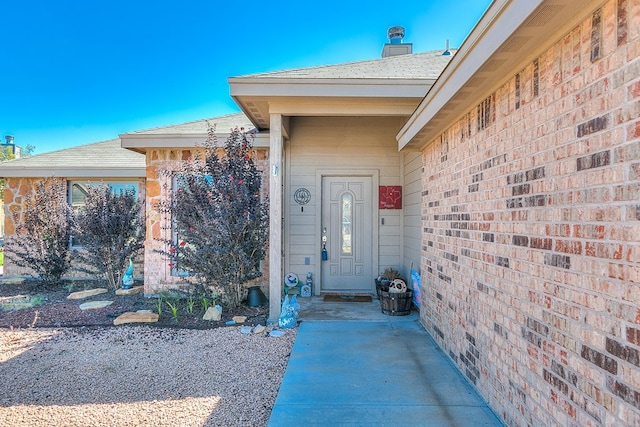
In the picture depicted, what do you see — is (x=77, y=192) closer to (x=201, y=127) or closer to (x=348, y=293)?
(x=201, y=127)

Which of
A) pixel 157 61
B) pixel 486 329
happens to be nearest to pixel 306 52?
pixel 157 61

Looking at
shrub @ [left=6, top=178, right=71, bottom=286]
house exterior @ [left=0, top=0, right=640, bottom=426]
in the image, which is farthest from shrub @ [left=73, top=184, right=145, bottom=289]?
house exterior @ [left=0, top=0, right=640, bottom=426]

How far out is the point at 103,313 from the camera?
568 cm

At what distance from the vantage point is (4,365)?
382 centimetres

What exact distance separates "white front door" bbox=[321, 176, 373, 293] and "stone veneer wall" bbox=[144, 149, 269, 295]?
4.21 feet

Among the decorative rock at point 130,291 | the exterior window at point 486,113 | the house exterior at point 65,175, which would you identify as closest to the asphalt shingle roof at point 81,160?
the house exterior at point 65,175

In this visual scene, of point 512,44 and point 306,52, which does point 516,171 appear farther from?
point 306,52

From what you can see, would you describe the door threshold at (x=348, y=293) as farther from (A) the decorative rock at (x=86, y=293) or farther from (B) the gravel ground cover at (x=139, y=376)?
(A) the decorative rock at (x=86, y=293)

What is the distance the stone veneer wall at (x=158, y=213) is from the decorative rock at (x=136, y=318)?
132 centimetres

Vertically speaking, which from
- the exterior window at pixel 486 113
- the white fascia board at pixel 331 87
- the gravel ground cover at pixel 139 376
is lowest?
the gravel ground cover at pixel 139 376

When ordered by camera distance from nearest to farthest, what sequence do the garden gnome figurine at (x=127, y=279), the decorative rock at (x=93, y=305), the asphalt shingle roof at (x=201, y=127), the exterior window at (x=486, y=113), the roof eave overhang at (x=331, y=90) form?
1. the exterior window at (x=486, y=113)
2. the roof eave overhang at (x=331, y=90)
3. the decorative rock at (x=93, y=305)
4. the asphalt shingle roof at (x=201, y=127)
5. the garden gnome figurine at (x=127, y=279)

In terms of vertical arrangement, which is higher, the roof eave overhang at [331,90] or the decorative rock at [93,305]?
the roof eave overhang at [331,90]

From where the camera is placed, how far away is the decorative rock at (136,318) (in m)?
5.17

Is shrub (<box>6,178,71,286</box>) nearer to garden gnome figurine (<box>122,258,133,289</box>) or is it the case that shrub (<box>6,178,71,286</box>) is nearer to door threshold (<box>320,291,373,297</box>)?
garden gnome figurine (<box>122,258,133,289</box>)
